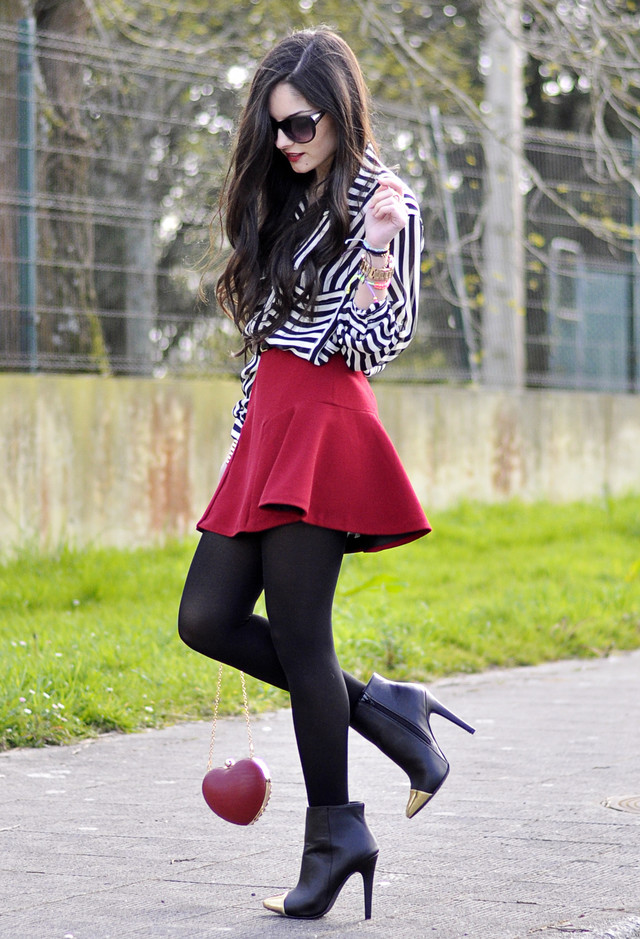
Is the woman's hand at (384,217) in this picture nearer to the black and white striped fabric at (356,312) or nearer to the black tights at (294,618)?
the black and white striped fabric at (356,312)

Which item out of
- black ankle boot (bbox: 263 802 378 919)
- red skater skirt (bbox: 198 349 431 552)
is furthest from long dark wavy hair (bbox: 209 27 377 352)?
black ankle boot (bbox: 263 802 378 919)

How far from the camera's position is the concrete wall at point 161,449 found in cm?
757

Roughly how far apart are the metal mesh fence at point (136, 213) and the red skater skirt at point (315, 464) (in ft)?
14.0

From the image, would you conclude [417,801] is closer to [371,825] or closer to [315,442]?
[371,825]

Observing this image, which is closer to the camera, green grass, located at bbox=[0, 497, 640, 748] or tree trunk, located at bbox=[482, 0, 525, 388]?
green grass, located at bbox=[0, 497, 640, 748]

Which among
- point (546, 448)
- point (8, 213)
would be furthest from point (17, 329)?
point (546, 448)

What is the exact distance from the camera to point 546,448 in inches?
424

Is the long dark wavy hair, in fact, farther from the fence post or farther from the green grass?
the fence post

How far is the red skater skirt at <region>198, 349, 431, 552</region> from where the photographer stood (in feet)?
8.59

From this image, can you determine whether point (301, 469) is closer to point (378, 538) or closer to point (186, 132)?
point (378, 538)

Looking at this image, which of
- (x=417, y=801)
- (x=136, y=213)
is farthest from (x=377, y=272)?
(x=136, y=213)

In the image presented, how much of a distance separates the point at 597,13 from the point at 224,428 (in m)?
3.57

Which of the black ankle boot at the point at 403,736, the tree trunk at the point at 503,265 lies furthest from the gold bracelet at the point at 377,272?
the tree trunk at the point at 503,265

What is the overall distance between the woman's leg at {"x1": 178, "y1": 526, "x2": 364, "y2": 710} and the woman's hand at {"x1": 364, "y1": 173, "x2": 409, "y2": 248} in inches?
25.4
